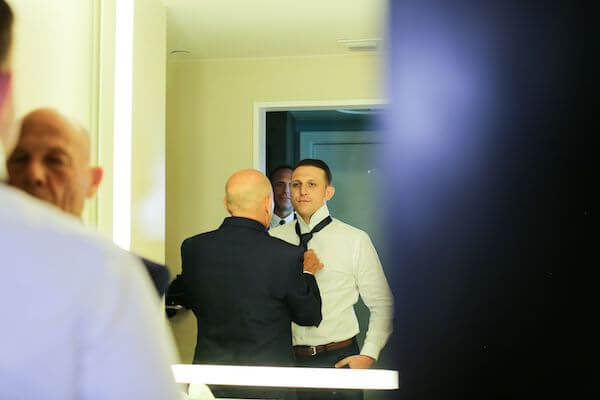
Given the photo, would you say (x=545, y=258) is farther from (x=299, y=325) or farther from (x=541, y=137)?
(x=299, y=325)

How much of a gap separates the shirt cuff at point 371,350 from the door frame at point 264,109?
0.35m

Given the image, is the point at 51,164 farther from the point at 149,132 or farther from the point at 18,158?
the point at 149,132

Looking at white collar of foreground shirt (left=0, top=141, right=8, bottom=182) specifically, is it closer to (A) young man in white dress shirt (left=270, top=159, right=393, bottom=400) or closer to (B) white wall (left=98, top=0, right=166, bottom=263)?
(B) white wall (left=98, top=0, right=166, bottom=263)

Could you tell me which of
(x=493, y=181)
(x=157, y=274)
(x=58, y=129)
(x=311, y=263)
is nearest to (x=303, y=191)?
(x=311, y=263)

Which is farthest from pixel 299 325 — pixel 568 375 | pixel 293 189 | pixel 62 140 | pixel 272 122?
pixel 568 375

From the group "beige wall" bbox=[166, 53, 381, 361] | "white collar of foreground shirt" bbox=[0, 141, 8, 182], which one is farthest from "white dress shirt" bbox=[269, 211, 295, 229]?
"white collar of foreground shirt" bbox=[0, 141, 8, 182]

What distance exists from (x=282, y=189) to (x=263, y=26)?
317mm

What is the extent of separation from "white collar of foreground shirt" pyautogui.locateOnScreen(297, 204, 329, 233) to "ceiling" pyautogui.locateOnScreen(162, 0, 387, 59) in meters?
0.29

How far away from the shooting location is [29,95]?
0.80 metres

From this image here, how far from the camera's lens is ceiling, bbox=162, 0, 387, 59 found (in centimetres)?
112

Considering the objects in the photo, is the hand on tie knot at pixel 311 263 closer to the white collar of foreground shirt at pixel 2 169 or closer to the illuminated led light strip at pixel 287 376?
the illuminated led light strip at pixel 287 376

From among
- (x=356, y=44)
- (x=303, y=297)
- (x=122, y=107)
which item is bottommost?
(x=303, y=297)

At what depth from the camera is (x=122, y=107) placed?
3.38ft

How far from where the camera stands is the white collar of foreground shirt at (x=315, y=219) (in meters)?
1.07
